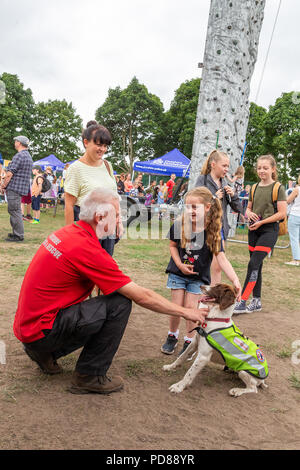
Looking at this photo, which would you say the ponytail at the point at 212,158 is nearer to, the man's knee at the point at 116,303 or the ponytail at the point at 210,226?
the ponytail at the point at 210,226

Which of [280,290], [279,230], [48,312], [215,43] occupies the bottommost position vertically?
[280,290]

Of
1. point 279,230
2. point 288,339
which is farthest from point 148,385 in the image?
point 279,230

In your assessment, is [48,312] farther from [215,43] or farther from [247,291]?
[215,43]

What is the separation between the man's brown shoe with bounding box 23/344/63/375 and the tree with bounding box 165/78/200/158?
124 feet

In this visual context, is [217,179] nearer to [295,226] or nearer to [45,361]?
[45,361]

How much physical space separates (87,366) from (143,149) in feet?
148

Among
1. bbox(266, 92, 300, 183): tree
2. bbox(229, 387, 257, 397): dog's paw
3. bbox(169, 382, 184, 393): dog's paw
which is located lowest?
bbox(229, 387, 257, 397): dog's paw

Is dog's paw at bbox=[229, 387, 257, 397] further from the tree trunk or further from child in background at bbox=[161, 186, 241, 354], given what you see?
the tree trunk

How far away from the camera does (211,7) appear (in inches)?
315

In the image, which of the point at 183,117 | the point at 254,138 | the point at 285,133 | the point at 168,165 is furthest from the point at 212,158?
the point at 183,117

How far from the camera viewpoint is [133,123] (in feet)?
154

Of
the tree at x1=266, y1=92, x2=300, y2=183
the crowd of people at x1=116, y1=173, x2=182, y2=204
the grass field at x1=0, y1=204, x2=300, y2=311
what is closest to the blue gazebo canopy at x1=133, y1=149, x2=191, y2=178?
the crowd of people at x1=116, y1=173, x2=182, y2=204

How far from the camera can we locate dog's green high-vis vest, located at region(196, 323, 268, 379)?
109 inches

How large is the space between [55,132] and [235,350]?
52861 millimetres
